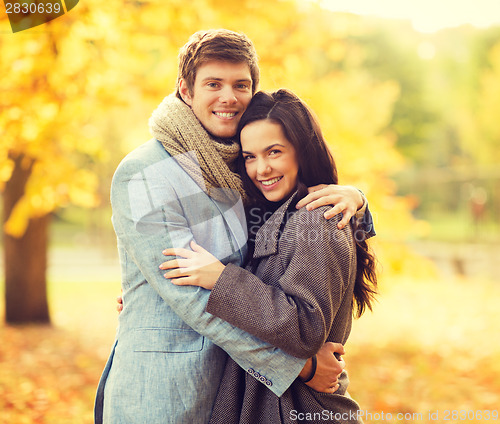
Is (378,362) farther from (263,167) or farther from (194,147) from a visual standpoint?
(194,147)

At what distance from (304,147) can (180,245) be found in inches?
26.9

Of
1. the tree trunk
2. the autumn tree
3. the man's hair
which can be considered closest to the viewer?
the man's hair

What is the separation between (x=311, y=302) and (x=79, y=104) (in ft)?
11.2

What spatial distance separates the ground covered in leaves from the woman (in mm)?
2748

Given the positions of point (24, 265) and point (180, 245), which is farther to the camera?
point (24, 265)

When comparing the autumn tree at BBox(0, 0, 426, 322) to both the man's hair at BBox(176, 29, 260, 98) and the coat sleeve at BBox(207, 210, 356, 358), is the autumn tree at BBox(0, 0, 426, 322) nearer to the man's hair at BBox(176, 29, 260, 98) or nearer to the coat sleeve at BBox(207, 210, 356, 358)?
the man's hair at BBox(176, 29, 260, 98)

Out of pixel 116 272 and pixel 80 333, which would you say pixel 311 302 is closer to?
pixel 80 333

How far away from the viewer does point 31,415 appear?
4.18 meters

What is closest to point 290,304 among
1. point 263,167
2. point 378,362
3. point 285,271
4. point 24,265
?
point 285,271

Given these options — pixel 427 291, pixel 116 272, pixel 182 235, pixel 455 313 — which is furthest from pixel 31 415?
pixel 116 272

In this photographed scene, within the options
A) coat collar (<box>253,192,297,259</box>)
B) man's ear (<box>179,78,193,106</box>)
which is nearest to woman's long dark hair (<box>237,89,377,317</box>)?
coat collar (<box>253,192,297,259</box>)

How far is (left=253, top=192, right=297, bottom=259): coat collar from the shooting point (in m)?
1.99

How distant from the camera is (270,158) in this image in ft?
7.11

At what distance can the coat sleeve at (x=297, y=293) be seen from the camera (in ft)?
5.82
